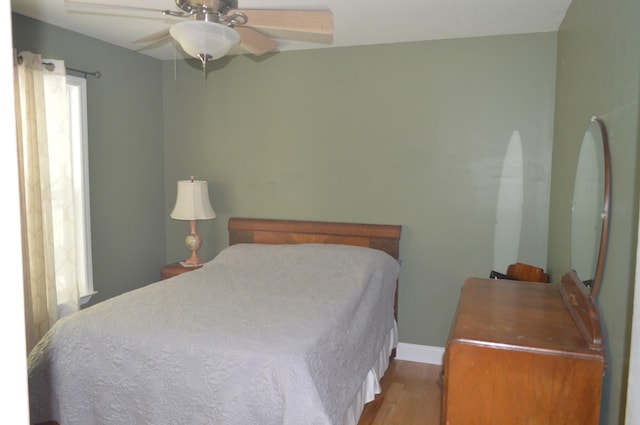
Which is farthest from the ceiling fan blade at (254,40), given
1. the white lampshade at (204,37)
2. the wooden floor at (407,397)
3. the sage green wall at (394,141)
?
the wooden floor at (407,397)

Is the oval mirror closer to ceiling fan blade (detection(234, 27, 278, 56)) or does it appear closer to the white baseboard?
ceiling fan blade (detection(234, 27, 278, 56))

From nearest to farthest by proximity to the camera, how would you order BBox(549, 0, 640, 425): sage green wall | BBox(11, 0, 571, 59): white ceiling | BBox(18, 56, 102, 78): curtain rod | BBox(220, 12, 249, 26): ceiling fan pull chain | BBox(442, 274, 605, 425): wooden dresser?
BBox(549, 0, 640, 425): sage green wall → BBox(442, 274, 605, 425): wooden dresser → BBox(220, 12, 249, 26): ceiling fan pull chain → BBox(11, 0, 571, 59): white ceiling → BBox(18, 56, 102, 78): curtain rod

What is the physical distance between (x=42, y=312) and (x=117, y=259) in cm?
81

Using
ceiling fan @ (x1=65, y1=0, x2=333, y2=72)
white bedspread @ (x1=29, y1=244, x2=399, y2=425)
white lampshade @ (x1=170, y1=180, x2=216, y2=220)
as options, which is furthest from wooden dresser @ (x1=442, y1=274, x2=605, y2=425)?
white lampshade @ (x1=170, y1=180, x2=216, y2=220)

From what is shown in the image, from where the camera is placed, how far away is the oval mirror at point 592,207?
62.4 inches

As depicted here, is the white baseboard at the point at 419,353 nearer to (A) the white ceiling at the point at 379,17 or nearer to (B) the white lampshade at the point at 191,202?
(B) the white lampshade at the point at 191,202

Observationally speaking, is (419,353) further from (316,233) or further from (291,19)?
(291,19)

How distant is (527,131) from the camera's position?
Answer: 3.22 m

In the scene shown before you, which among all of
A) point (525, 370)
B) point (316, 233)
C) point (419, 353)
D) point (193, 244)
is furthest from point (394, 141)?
point (525, 370)

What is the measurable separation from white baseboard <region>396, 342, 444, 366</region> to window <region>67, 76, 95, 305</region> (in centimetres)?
A: 230

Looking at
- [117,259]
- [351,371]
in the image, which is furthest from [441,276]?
[117,259]

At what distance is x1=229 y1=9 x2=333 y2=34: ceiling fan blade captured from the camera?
1984 millimetres

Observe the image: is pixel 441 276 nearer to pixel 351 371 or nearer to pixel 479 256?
pixel 479 256

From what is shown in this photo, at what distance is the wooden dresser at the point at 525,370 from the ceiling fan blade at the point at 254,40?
1.60 meters
